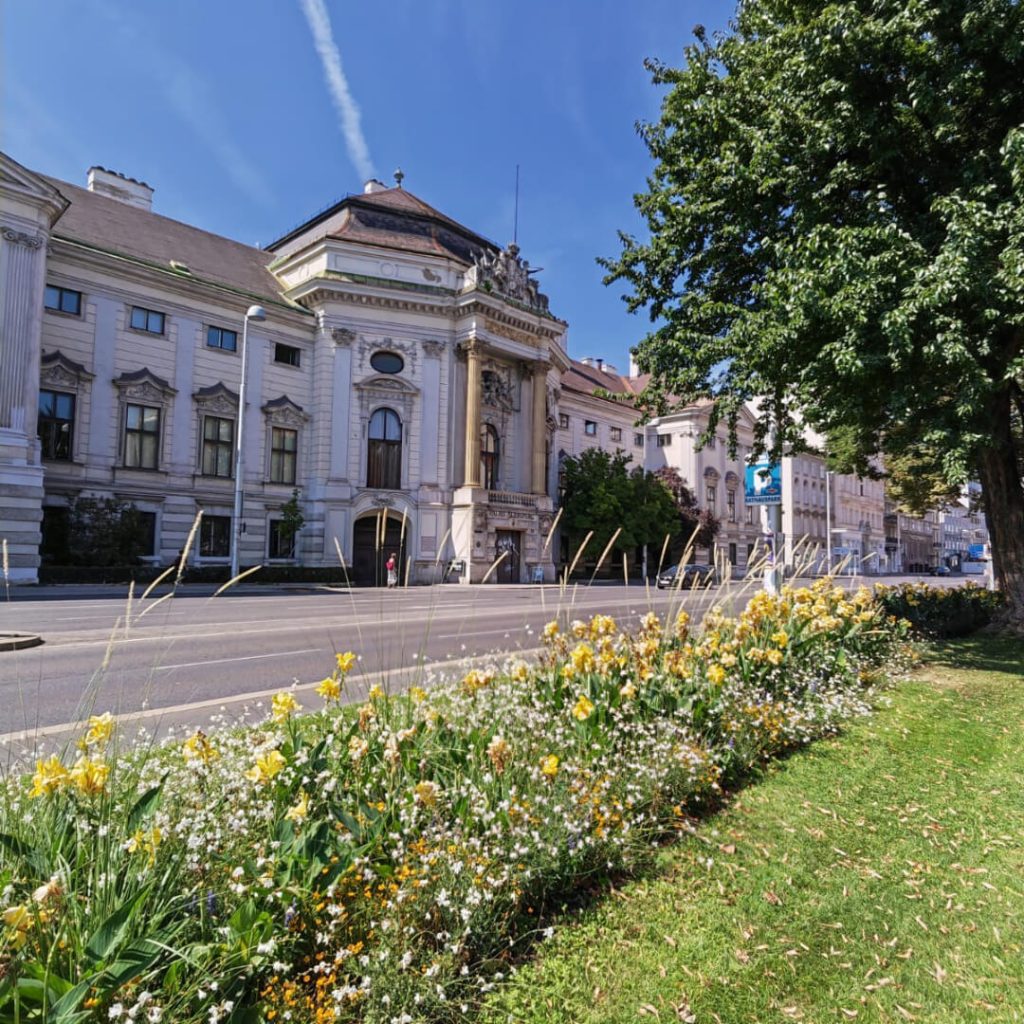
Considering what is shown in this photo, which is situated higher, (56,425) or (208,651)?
(56,425)

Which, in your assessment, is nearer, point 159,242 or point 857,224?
point 857,224

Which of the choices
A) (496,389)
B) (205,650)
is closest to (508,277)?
(496,389)

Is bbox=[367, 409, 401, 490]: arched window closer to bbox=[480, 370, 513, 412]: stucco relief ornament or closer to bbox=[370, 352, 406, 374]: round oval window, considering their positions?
bbox=[370, 352, 406, 374]: round oval window

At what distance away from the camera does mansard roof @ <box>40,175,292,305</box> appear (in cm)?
2922

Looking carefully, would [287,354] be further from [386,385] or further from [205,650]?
[205,650]

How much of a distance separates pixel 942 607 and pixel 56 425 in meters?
31.8

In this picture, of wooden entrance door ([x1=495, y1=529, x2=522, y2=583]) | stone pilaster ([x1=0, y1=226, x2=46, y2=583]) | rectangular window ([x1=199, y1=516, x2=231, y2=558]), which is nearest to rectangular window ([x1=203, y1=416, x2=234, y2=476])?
rectangular window ([x1=199, y1=516, x2=231, y2=558])

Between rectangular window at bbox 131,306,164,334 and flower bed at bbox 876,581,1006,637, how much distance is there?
3147cm

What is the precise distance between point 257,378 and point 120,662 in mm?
26713

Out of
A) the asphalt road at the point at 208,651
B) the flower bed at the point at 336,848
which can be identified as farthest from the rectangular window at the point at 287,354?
the flower bed at the point at 336,848

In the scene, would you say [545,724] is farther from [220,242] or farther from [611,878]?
[220,242]

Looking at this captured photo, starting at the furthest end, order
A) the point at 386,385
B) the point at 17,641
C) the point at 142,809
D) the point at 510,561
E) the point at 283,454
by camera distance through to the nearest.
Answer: the point at 510,561 < the point at 386,385 < the point at 283,454 < the point at 17,641 < the point at 142,809

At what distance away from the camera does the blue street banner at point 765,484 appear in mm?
10703

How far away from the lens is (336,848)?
2.56 m
